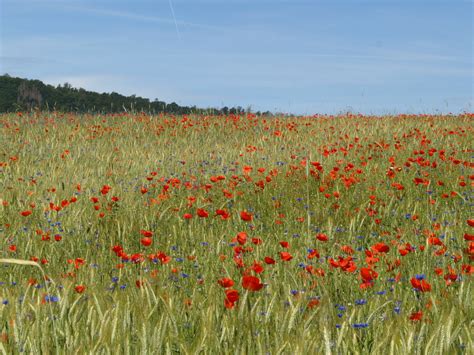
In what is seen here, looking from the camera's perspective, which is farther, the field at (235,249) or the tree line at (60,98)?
the tree line at (60,98)

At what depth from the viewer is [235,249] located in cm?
282

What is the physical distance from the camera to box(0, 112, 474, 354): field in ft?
6.77

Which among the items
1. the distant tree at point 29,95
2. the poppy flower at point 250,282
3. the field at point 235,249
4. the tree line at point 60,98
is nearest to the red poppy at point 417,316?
the field at point 235,249

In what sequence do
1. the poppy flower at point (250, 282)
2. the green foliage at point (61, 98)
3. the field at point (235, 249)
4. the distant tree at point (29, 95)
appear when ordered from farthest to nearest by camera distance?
the green foliage at point (61, 98) → the distant tree at point (29, 95) → the field at point (235, 249) → the poppy flower at point (250, 282)

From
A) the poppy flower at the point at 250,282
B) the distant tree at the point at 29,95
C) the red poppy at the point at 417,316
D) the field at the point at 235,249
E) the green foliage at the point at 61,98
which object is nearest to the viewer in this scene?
the poppy flower at the point at 250,282

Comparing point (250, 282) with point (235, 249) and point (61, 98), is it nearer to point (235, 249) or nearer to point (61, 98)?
point (235, 249)

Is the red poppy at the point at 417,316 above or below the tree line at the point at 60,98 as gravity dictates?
below

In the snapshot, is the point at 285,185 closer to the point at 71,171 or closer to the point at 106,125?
the point at 71,171

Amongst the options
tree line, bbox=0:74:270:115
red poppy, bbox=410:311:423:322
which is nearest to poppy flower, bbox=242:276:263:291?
red poppy, bbox=410:311:423:322

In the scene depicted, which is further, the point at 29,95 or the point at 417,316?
the point at 29,95

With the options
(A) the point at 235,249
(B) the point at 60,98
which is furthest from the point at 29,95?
(A) the point at 235,249

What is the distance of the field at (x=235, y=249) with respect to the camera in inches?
81.2

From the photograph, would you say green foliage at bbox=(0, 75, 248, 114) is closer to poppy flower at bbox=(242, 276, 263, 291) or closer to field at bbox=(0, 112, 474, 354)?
field at bbox=(0, 112, 474, 354)

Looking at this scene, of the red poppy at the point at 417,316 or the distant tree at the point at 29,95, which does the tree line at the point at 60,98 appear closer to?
the distant tree at the point at 29,95
